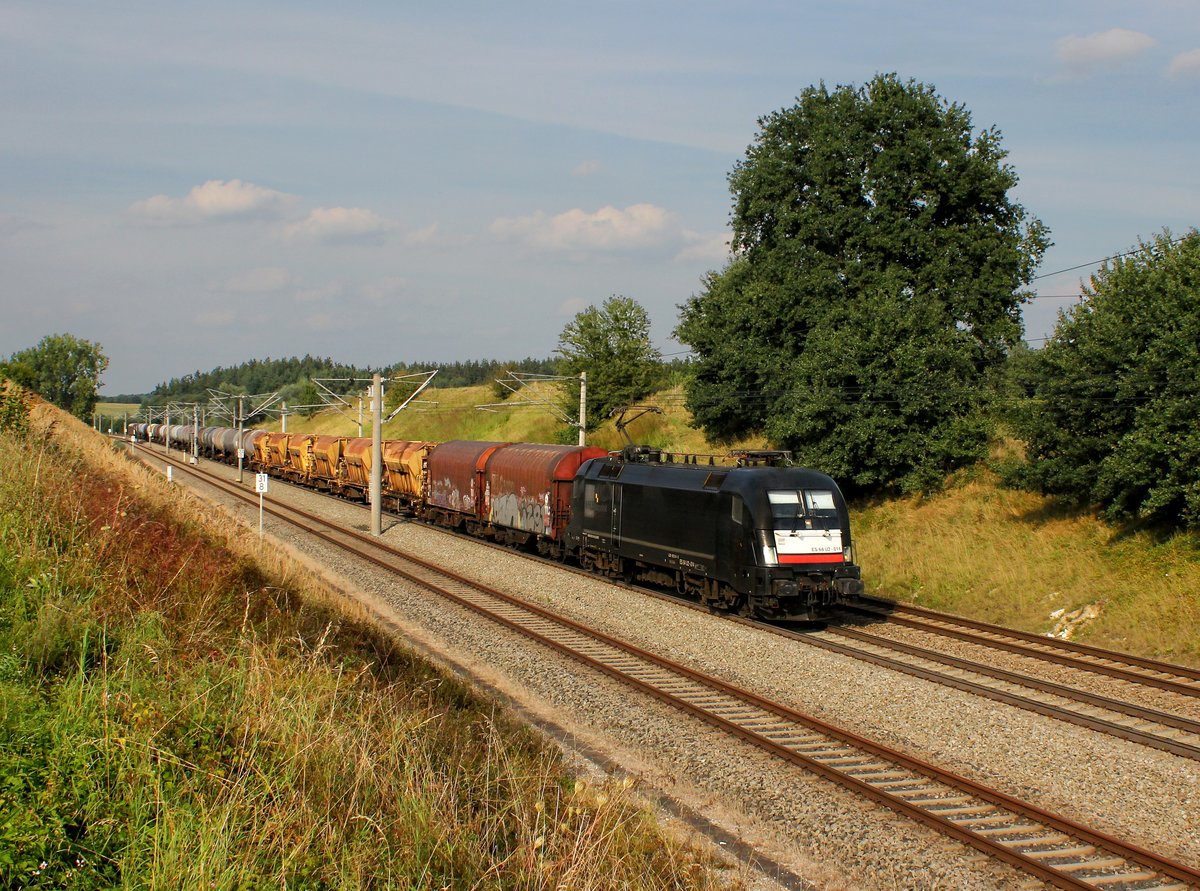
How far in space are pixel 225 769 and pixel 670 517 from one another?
50.5 feet

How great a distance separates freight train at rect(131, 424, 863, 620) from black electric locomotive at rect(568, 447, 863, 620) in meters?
0.03

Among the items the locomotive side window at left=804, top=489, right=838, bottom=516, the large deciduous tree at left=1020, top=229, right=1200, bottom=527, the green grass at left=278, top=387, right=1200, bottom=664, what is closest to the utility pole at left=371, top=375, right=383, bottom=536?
the green grass at left=278, top=387, right=1200, bottom=664

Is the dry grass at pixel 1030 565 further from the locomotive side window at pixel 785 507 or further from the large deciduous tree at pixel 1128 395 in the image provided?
the locomotive side window at pixel 785 507

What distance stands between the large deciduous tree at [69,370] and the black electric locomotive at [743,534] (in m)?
102

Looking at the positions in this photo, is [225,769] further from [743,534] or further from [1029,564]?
[1029,564]

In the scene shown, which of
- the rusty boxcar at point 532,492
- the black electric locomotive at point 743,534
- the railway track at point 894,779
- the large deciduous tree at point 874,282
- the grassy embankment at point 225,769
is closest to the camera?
the grassy embankment at point 225,769

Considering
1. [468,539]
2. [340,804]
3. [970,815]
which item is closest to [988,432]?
[468,539]

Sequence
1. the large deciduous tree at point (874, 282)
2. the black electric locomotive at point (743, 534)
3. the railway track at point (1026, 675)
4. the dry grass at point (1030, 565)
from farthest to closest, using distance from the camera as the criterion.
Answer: the large deciduous tree at point (874, 282)
the dry grass at point (1030, 565)
the black electric locomotive at point (743, 534)
the railway track at point (1026, 675)

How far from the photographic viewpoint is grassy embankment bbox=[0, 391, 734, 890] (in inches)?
222

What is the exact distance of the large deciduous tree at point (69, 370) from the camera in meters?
106

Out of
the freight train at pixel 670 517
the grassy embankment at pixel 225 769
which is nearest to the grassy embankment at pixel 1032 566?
the freight train at pixel 670 517

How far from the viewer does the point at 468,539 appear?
3391 centimetres

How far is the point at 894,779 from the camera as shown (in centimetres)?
1050

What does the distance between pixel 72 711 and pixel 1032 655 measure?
50.8ft
